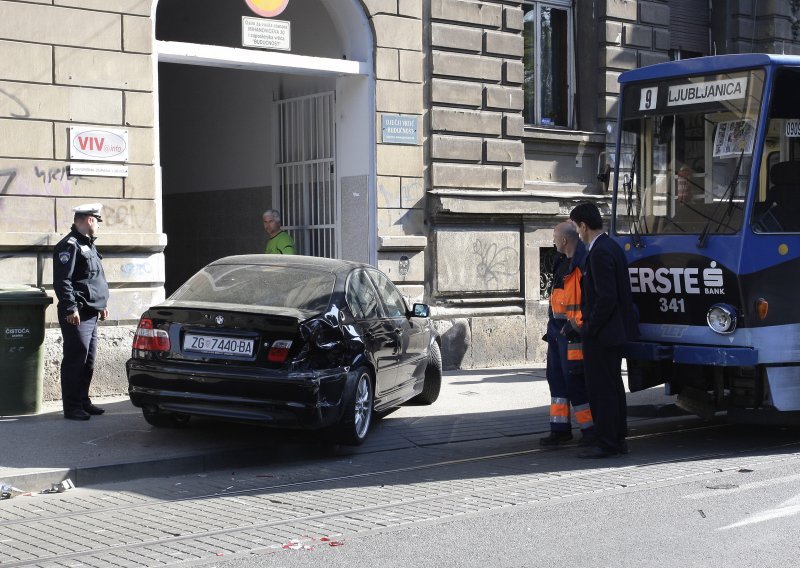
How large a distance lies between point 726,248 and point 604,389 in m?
1.54

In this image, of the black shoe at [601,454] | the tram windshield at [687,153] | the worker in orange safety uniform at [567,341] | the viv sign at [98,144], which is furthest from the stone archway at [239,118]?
the black shoe at [601,454]

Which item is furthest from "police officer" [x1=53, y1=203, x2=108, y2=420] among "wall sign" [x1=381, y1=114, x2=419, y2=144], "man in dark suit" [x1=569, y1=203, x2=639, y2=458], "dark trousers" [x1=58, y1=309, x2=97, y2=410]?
"wall sign" [x1=381, y1=114, x2=419, y2=144]

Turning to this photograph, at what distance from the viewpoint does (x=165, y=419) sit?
925 cm

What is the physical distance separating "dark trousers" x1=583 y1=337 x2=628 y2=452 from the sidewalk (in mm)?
1428

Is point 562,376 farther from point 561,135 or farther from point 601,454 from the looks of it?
point 561,135

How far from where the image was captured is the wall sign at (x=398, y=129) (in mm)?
13984

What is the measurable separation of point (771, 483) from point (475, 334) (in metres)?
7.19

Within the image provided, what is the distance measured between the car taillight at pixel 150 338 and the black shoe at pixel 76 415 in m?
1.46

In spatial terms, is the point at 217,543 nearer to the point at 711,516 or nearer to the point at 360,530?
the point at 360,530

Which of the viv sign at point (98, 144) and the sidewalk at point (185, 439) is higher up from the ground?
the viv sign at point (98, 144)

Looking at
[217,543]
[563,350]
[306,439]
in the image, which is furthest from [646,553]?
[306,439]

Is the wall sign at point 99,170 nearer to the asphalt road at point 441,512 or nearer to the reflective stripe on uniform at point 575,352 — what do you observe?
the asphalt road at point 441,512

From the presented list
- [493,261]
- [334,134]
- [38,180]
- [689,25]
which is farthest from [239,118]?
[689,25]

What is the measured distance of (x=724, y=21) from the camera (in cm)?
1812
